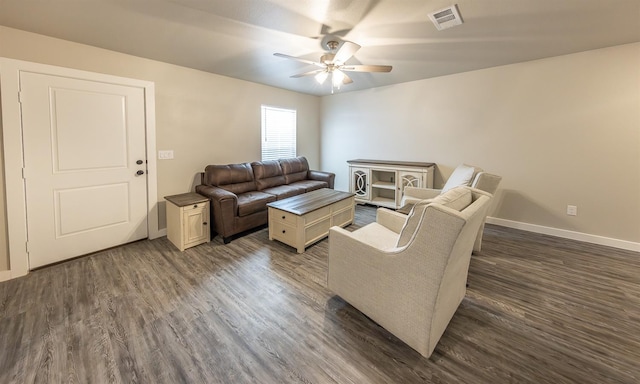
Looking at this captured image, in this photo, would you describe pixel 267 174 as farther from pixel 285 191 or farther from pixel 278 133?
pixel 278 133

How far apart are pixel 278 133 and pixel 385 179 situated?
93.4 inches

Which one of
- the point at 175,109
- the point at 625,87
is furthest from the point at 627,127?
the point at 175,109

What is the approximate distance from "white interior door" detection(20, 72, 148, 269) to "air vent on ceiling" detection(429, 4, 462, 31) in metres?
3.43

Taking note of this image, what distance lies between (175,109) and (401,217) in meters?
3.38

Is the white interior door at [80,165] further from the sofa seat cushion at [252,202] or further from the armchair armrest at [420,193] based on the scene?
the armchair armrest at [420,193]

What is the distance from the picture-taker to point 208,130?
4.16 meters

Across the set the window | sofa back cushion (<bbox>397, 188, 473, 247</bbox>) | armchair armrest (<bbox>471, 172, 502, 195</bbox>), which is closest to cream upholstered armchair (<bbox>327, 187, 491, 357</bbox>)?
sofa back cushion (<bbox>397, 188, 473, 247</bbox>)

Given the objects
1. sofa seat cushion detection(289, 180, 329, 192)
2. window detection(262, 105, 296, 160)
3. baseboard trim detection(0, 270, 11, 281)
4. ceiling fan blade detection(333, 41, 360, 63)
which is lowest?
baseboard trim detection(0, 270, 11, 281)

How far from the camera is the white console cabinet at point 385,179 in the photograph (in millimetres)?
4492

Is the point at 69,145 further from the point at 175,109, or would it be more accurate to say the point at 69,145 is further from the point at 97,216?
the point at 175,109

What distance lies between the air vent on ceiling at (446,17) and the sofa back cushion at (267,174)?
3.24 meters

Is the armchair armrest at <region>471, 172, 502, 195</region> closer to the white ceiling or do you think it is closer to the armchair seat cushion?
the armchair seat cushion

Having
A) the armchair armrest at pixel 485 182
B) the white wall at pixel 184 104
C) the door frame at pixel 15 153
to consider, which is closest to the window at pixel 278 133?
the white wall at pixel 184 104

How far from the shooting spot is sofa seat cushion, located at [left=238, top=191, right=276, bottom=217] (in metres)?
3.55
